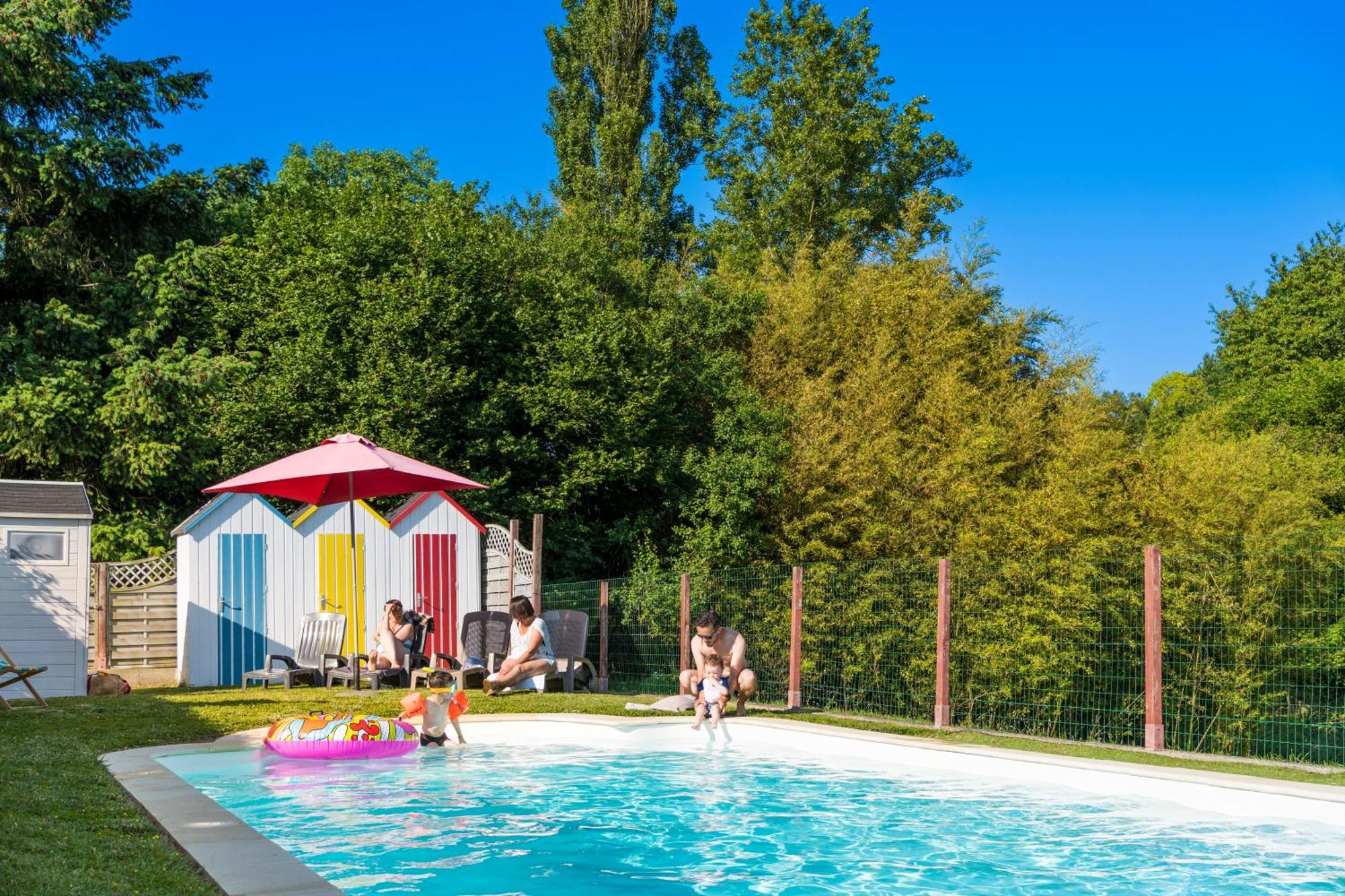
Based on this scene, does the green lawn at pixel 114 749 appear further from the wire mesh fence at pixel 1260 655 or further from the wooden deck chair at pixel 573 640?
the wire mesh fence at pixel 1260 655

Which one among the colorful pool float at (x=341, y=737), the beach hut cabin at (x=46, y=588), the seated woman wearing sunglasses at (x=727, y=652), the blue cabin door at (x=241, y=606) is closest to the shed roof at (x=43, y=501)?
the beach hut cabin at (x=46, y=588)

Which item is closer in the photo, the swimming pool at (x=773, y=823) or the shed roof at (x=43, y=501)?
the swimming pool at (x=773, y=823)

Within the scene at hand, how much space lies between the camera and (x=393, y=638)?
1332 centimetres

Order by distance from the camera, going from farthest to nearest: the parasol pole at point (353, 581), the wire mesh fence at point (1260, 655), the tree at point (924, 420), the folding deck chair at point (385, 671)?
the tree at point (924, 420) → the folding deck chair at point (385, 671) → the parasol pole at point (353, 581) → the wire mesh fence at point (1260, 655)

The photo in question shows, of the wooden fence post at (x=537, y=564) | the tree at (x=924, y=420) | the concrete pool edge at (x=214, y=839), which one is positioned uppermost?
the tree at (x=924, y=420)

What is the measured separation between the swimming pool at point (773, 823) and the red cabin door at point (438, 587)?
7539 mm

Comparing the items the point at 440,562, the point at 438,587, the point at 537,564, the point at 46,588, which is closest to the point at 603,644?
the point at 537,564

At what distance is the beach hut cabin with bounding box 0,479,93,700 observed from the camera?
12836 millimetres

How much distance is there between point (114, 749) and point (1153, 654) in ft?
23.5

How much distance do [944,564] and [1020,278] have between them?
1697 centimetres

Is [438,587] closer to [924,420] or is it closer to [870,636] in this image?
[870,636]

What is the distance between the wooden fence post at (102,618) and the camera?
15062 millimetres

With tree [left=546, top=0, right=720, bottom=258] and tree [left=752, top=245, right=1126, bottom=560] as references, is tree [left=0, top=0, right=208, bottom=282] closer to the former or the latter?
tree [left=546, top=0, right=720, bottom=258]

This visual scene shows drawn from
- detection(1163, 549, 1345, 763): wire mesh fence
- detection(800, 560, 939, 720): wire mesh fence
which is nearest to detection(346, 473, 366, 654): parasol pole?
detection(800, 560, 939, 720): wire mesh fence
